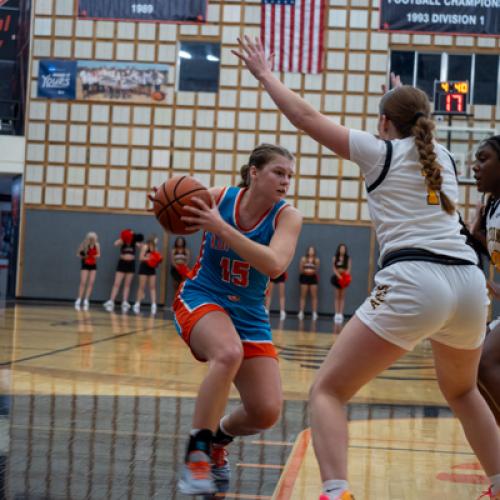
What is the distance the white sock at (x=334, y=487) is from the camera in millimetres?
3607

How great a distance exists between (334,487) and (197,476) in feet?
2.89

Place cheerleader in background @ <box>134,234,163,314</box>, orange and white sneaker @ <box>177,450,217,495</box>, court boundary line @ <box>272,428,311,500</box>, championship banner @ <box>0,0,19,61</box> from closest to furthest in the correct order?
1. orange and white sneaker @ <box>177,450,217,495</box>
2. court boundary line @ <box>272,428,311,500</box>
3. cheerleader in background @ <box>134,234,163,314</box>
4. championship banner @ <box>0,0,19,61</box>

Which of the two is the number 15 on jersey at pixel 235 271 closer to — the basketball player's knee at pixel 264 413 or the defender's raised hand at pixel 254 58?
the basketball player's knee at pixel 264 413

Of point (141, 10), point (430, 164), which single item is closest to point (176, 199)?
point (430, 164)

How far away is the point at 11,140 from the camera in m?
23.6

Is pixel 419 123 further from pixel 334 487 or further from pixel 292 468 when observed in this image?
pixel 292 468

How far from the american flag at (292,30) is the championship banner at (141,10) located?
74.7 inches

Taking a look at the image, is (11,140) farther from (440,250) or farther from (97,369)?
(440,250)

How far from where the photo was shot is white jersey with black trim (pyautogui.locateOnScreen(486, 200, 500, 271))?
189 inches

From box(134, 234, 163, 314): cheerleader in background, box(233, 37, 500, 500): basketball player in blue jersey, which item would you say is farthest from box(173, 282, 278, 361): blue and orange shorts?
box(134, 234, 163, 314): cheerleader in background

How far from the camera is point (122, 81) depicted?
23.6m

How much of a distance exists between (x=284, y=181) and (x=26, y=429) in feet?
8.13

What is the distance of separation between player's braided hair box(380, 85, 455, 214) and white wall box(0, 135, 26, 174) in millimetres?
20603

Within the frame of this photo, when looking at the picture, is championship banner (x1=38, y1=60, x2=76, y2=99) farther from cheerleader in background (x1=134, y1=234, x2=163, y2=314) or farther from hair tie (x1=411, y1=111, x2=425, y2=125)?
hair tie (x1=411, y1=111, x2=425, y2=125)
